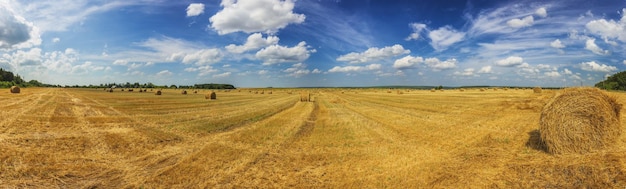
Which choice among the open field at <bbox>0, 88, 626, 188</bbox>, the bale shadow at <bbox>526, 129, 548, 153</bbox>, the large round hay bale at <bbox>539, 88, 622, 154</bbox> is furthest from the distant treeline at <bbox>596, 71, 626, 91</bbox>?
the open field at <bbox>0, 88, 626, 188</bbox>

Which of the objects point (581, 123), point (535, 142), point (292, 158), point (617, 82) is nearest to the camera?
point (292, 158)

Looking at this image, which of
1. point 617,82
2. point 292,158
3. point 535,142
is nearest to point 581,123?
point 535,142

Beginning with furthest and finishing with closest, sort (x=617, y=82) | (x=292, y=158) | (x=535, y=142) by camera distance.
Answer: (x=617, y=82)
(x=535, y=142)
(x=292, y=158)

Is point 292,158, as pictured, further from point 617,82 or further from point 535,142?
point 617,82

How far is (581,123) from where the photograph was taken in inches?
380

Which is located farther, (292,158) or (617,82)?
(617,82)

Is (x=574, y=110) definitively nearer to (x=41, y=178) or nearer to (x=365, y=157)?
(x=365, y=157)

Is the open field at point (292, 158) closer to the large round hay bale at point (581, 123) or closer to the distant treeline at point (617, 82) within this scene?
the large round hay bale at point (581, 123)

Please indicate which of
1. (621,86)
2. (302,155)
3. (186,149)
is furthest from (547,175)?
(621,86)

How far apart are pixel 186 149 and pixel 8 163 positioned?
4.13 meters

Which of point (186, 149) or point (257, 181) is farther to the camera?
point (186, 149)

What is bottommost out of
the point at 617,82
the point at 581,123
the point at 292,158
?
the point at 292,158

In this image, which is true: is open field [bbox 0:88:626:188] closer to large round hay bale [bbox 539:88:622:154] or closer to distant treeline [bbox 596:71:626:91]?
large round hay bale [bbox 539:88:622:154]

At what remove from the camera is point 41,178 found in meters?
7.02
